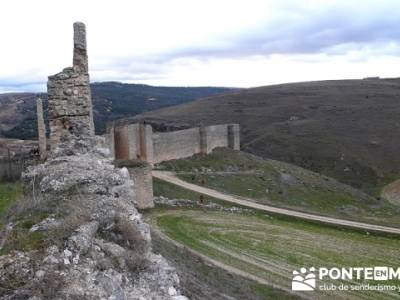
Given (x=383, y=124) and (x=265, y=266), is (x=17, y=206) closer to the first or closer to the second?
(x=265, y=266)

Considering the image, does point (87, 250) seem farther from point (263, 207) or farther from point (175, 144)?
point (175, 144)

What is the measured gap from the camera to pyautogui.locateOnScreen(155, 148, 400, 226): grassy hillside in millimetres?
31594

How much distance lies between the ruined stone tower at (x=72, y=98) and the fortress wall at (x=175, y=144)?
2353 centimetres

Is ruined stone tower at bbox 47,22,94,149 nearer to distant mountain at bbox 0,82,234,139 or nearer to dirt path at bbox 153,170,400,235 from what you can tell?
dirt path at bbox 153,170,400,235

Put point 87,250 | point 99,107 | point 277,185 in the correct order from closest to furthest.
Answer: point 87,250 → point 277,185 → point 99,107

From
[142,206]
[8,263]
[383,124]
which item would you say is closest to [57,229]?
[8,263]

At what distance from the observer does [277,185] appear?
3494cm

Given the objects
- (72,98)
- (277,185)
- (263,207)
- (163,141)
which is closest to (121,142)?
(163,141)

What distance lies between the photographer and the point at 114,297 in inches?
193

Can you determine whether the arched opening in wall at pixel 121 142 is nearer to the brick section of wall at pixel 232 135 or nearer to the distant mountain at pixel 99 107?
the brick section of wall at pixel 232 135

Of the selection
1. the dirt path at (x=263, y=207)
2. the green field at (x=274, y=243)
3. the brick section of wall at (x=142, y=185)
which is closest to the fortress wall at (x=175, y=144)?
the dirt path at (x=263, y=207)

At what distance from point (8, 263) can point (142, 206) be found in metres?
17.1

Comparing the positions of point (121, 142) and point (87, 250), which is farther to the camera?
point (121, 142)

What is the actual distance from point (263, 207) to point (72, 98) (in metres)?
17.7
